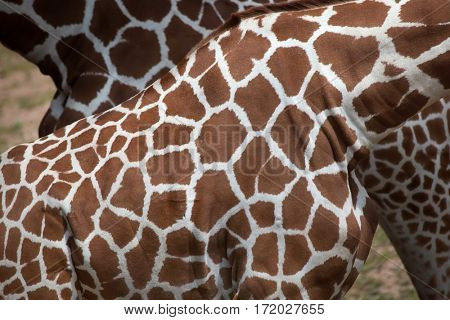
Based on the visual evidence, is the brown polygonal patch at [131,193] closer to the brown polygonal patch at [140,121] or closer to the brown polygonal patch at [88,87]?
the brown polygonal patch at [140,121]

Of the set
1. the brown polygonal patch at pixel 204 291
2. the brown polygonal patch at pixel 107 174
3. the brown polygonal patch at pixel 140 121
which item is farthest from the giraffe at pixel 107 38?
the brown polygonal patch at pixel 204 291

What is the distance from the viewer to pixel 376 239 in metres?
5.68

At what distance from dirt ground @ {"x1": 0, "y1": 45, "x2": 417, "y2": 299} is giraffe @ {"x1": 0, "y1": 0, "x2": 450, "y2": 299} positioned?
5.80ft

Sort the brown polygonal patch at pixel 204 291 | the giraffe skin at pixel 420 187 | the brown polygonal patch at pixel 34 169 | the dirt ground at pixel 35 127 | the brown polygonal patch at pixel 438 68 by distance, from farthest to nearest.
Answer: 1. the dirt ground at pixel 35 127
2. the giraffe skin at pixel 420 187
3. the brown polygonal patch at pixel 34 169
4. the brown polygonal patch at pixel 204 291
5. the brown polygonal patch at pixel 438 68

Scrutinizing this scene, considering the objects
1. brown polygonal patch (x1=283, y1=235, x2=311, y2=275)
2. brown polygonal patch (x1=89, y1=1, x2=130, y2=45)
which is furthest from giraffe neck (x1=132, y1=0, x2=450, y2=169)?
brown polygonal patch (x1=89, y1=1, x2=130, y2=45)

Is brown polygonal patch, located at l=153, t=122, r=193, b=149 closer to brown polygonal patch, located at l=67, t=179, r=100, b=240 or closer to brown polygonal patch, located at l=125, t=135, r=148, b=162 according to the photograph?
brown polygonal patch, located at l=125, t=135, r=148, b=162

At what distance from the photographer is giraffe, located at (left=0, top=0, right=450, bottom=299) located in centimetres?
331

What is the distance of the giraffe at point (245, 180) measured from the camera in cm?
331

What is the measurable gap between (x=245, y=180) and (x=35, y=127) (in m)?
4.08

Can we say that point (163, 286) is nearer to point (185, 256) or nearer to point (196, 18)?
point (185, 256)

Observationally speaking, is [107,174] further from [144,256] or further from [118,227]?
[144,256]

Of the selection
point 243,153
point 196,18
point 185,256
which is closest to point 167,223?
point 185,256

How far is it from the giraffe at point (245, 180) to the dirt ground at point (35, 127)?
1768mm

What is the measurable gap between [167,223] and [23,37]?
4.46ft
